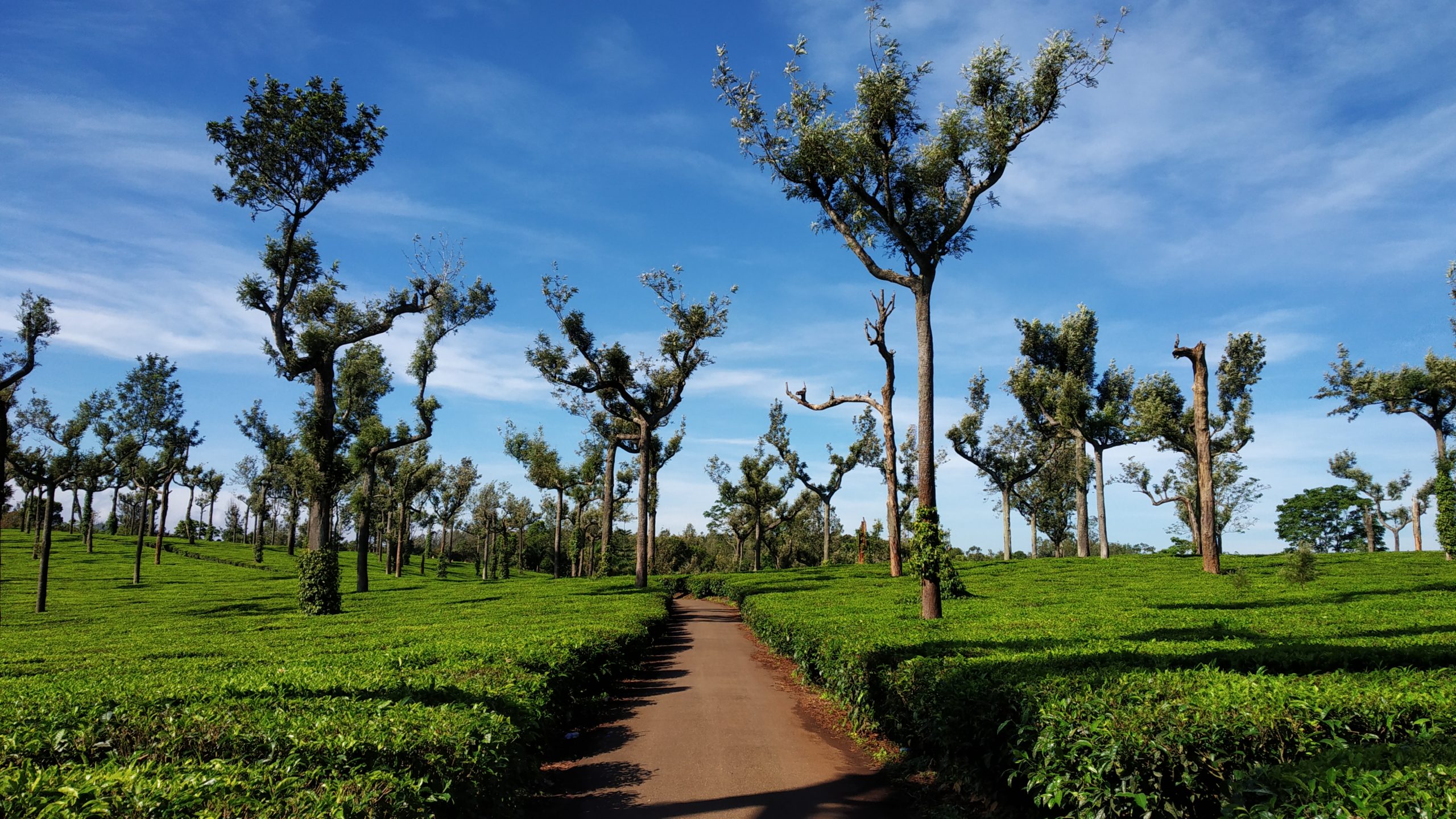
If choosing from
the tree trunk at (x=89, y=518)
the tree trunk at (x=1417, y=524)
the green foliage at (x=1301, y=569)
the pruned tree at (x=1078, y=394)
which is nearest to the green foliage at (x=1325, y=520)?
the tree trunk at (x=1417, y=524)

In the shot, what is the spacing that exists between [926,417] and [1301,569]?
12.8 metres

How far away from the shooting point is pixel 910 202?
15.0 metres

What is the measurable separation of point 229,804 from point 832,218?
14089mm

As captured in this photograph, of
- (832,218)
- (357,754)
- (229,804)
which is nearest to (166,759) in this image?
(357,754)

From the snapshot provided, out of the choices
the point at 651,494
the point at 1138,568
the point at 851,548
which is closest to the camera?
the point at 1138,568

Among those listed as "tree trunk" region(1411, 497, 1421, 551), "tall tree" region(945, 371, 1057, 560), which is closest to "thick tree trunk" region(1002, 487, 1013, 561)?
"tall tree" region(945, 371, 1057, 560)

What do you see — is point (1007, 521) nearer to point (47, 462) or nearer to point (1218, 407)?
point (1218, 407)

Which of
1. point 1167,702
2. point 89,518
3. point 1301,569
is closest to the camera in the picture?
point 1167,702

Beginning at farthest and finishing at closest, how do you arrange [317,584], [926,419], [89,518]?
[89,518], [317,584], [926,419]

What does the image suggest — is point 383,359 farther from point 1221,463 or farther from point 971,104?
point 1221,463

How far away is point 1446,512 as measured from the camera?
1013 inches

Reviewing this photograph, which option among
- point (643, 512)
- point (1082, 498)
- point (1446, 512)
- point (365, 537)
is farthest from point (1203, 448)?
point (365, 537)

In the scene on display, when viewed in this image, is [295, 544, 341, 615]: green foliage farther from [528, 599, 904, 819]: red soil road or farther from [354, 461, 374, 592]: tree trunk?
[528, 599, 904, 819]: red soil road

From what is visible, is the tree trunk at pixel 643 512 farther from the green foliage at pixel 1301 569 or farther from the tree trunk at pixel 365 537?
the green foliage at pixel 1301 569
